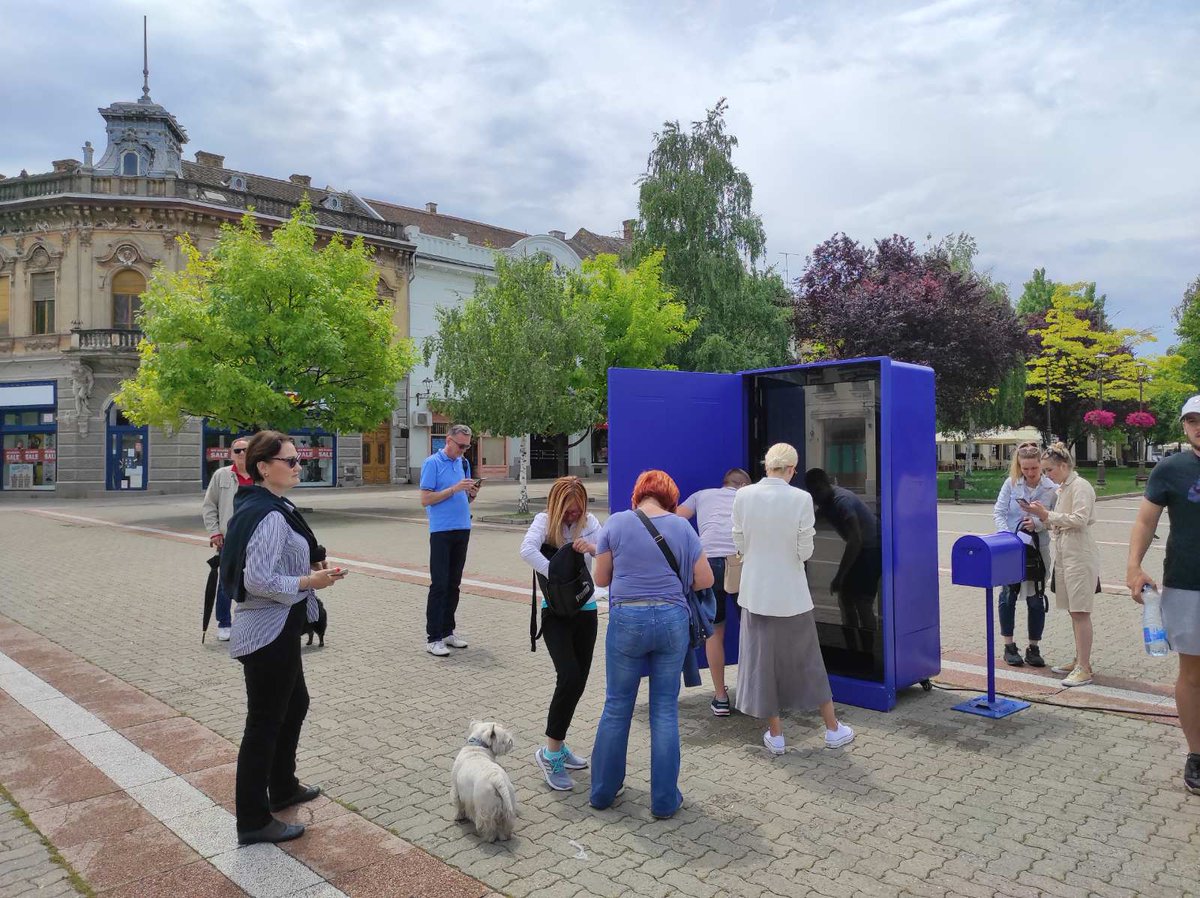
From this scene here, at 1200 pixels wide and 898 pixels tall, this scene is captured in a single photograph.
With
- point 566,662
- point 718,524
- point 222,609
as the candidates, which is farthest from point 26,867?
point 222,609

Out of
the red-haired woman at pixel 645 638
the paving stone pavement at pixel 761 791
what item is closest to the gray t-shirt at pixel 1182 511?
the paving stone pavement at pixel 761 791

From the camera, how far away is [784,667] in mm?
4672

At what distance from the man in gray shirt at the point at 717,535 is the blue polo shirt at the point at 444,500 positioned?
235 cm

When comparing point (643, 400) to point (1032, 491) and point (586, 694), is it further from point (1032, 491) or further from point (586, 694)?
point (1032, 491)

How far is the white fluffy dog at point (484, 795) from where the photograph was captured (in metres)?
3.60

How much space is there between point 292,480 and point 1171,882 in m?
4.00

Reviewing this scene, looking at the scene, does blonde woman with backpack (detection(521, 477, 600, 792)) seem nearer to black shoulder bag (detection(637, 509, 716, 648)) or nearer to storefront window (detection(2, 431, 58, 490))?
black shoulder bag (detection(637, 509, 716, 648))

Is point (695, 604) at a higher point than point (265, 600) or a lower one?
lower

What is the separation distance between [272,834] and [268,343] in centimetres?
1980

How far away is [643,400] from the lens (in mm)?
5910

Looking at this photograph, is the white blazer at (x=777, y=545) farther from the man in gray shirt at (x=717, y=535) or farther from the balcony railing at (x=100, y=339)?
the balcony railing at (x=100, y=339)

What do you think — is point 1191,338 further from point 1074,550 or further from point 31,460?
point 31,460


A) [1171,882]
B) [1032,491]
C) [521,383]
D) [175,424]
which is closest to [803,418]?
[1032,491]

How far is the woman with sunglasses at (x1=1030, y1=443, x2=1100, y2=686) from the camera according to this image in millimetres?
5965
